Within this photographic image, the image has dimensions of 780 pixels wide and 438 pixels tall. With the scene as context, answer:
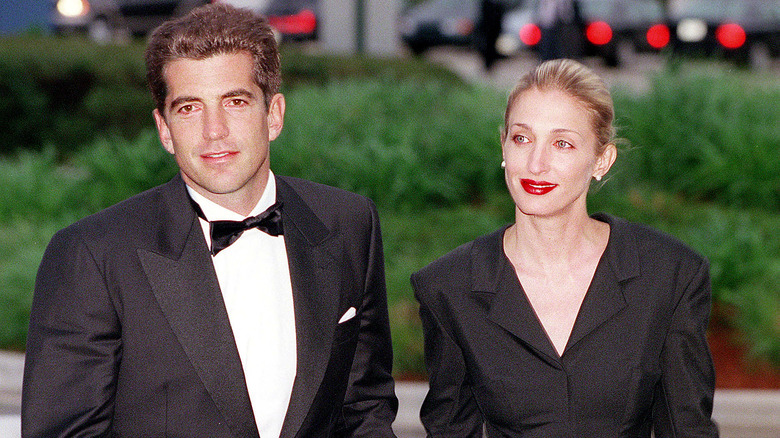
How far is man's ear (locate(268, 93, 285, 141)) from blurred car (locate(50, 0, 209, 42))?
1028 inches

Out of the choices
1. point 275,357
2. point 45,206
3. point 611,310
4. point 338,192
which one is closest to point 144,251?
point 275,357

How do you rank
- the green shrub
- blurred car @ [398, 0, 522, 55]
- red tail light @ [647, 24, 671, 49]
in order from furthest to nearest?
blurred car @ [398, 0, 522, 55] → red tail light @ [647, 24, 671, 49] → the green shrub

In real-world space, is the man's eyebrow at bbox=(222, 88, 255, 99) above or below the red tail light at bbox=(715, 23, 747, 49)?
above

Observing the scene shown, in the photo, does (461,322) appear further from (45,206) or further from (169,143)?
(45,206)

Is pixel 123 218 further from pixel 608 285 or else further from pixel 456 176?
pixel 456 176

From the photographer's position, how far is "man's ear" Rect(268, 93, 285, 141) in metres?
3.52

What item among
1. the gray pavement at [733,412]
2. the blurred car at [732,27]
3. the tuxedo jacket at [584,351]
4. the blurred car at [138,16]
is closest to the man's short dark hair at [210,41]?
the tuxedo jacket at [584,351]

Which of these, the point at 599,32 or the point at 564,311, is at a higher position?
the point at 564,311

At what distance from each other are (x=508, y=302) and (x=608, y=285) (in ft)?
1.13

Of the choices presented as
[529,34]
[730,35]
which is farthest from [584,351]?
[730,35]

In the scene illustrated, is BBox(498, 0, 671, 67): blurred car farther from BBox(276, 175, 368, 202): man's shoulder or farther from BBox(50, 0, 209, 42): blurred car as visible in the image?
BBox(276, 175, 368, 202): man's shoulder

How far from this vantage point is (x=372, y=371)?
368cm

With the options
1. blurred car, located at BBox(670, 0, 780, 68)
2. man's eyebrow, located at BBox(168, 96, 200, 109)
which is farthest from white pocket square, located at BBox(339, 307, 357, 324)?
blurred car, located at BBox(670, 0, 780, 68)

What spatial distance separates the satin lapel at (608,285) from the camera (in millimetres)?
3689
